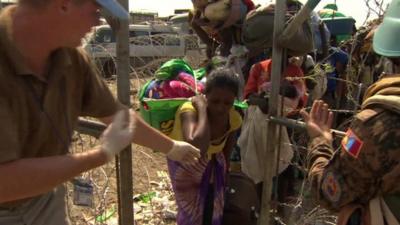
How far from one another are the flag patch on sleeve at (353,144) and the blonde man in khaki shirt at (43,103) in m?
0.72

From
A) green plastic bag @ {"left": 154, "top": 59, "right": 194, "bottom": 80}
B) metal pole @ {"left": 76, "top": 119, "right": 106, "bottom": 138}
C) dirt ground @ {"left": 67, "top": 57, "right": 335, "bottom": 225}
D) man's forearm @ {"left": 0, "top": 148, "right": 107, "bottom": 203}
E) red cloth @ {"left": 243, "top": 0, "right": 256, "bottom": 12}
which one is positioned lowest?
dirt ground @ {"left": 67, "top": 57, "right": 335, "bottom": 225}

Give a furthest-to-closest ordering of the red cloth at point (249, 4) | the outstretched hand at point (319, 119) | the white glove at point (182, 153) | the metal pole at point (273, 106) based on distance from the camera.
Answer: the red cloth at point (249, 4)
the metal pole at point (273, 106)
the white glove at point (182, 153)
the outstretched hand at point (319, 119)

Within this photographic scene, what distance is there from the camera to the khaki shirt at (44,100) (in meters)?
1.37

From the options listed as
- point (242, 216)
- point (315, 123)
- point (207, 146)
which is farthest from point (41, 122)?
point (242, 216)

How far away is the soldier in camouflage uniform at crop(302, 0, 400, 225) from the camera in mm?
1426

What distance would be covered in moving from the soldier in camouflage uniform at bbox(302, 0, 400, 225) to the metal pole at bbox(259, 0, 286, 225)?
0.68m

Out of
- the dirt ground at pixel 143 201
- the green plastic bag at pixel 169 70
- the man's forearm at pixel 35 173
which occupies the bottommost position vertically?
the dirt ground at pixel 143 201

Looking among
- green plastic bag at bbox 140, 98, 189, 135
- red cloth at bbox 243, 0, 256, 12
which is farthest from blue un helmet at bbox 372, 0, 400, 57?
red cloth at bbox 243, 0, 256, 12

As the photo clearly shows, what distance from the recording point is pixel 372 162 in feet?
4.78

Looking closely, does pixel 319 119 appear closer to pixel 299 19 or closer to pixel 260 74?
pixel 299 19

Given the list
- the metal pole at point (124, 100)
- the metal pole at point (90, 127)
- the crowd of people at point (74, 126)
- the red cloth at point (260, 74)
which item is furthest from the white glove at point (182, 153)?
the red cloth at point (260, 74)

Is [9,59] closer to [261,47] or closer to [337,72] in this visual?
[261,47]

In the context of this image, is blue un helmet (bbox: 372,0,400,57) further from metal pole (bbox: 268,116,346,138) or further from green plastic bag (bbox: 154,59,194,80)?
green plastic bag (bbox: 154,59,194,80)

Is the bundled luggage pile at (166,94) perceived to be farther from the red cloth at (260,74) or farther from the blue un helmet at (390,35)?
the blue un helmet at (390,35)
